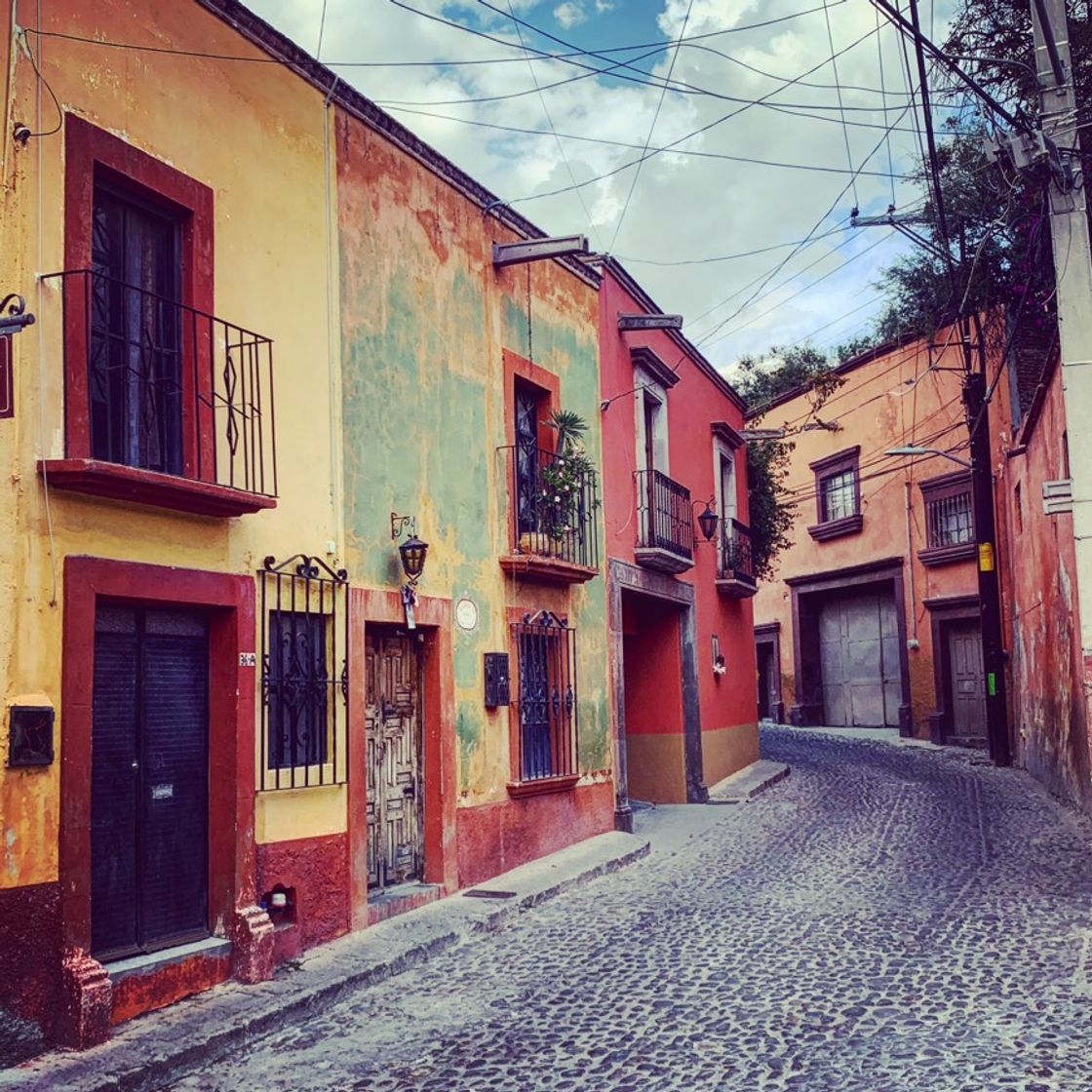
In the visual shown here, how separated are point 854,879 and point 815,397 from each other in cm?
1796

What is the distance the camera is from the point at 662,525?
1478 cm

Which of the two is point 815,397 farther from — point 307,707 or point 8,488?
point 8,488

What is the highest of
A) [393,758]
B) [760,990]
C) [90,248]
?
[90,248]

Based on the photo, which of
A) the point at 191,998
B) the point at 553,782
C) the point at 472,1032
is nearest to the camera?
the point at 472,1032

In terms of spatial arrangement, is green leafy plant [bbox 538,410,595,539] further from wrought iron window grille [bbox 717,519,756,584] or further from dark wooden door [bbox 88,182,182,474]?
wrought iron window grille [bbox 717,519,756,584]

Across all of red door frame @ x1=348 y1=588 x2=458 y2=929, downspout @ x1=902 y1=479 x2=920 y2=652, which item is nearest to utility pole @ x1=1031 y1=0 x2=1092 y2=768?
red door frame @ x1=348 y1=588 x2=458 y2=929

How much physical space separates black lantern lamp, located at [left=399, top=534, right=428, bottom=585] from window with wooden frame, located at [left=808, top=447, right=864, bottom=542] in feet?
57.8

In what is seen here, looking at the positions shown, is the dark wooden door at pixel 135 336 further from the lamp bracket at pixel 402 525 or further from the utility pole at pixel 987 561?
the utility pole at pixel 987 561

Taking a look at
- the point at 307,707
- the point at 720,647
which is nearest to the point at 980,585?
the point at 720,647

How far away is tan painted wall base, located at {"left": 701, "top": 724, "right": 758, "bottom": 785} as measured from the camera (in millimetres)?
16328

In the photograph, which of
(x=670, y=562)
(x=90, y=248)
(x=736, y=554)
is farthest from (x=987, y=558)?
(x=90, y=248)

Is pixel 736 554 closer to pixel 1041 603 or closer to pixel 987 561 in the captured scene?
pixel 987 561

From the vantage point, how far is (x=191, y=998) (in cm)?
631

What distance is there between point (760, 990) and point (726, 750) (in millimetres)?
11192
